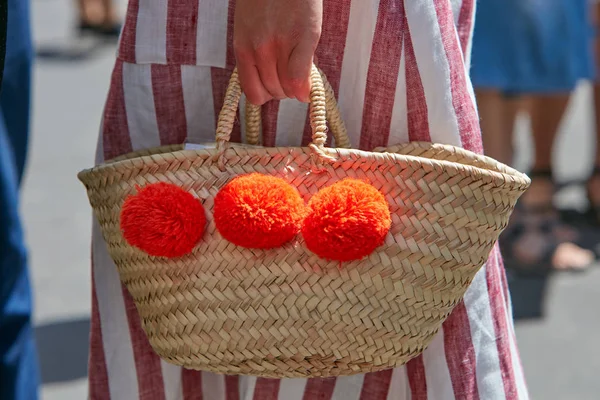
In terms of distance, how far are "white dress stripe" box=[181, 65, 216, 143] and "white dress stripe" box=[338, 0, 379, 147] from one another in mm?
173

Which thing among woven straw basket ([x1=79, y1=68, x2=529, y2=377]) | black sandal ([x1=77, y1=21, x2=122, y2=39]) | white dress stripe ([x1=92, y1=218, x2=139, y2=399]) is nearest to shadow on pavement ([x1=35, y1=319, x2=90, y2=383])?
white dress stripe ([x1=92, y1=218, x2=139, y2=399])

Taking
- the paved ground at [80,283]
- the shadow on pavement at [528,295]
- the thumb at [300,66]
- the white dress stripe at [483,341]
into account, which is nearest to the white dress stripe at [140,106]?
the thumb at [300,66]

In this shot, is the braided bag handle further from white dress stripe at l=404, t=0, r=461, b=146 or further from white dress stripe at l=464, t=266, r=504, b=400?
white dress stripe at l=464, t=266, r=504, b=400

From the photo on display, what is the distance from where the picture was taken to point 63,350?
7.76 feet

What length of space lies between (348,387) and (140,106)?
0.47 m

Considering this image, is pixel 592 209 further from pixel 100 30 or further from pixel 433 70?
pixel 100 30

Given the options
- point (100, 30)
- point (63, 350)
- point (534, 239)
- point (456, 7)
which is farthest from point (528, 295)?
point (100, 30)

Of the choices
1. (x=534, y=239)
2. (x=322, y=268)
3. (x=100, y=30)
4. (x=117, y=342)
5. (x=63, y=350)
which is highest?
(x=322, y=268)

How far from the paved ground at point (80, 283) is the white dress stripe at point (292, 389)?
3.61 feet

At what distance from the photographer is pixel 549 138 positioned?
9.82ft

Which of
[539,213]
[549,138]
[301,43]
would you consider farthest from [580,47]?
[301,43]

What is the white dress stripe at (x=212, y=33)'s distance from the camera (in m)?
1.12

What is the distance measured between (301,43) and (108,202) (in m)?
0.32

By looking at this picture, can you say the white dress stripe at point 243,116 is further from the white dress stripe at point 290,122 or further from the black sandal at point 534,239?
the black sandal at point 534,239
